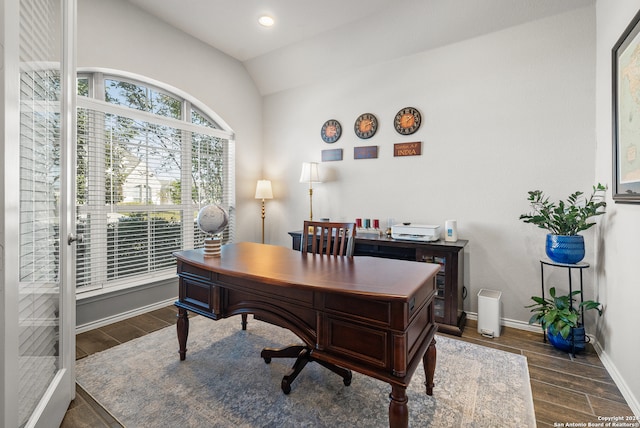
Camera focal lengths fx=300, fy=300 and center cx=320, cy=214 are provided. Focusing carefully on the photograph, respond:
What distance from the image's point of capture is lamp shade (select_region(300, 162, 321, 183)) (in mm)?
3704

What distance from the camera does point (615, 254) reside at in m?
2.04

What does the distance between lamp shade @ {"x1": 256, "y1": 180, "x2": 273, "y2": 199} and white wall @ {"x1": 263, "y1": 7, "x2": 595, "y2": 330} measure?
921 millimetres

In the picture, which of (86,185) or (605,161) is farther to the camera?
(86,185)

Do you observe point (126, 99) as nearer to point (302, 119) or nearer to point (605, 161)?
point (302, 119)

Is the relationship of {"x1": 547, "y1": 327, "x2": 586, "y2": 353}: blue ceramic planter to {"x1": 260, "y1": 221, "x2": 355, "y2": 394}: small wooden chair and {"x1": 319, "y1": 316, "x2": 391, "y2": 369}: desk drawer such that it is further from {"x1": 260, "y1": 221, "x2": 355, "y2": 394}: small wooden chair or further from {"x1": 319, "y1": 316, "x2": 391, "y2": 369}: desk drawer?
{"x1": 319, "y1": 316, "x2": 391, "y2": 369}: desk drawer

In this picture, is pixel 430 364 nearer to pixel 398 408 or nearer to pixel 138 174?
pixel 398 408

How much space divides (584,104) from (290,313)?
291cm

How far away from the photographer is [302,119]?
412cm

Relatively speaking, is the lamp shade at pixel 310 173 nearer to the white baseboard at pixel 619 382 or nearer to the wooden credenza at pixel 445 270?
the wooden credenza at pixel 445 270

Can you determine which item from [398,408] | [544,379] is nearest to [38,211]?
[398,408]

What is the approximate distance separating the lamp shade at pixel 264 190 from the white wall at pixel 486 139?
92 centimetres

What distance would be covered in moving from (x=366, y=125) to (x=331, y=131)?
0.49 meters

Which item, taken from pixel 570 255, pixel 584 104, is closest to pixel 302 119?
pixel 584 104

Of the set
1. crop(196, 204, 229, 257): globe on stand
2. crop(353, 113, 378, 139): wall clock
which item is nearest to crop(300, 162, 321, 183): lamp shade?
crop(353, 113, 378, 139): wall clock
